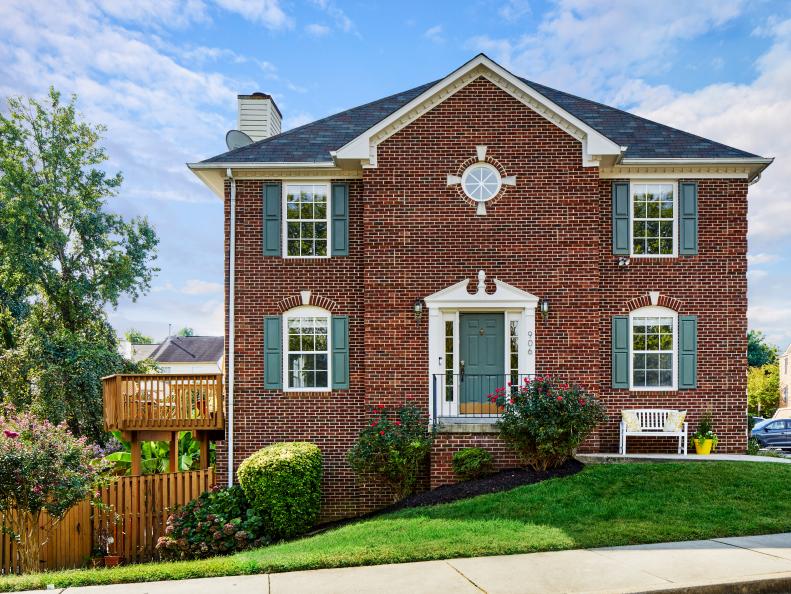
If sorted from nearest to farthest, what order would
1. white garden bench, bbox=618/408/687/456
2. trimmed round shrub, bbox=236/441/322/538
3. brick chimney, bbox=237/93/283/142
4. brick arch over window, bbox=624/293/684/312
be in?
trimmed round shrub, bbox=236/441/322/538 < white garden bench, bbox=618/408/687/456 < brick arch over window, bbox=624/293/684/312 < brick chimney, bbox=237/93/283/142

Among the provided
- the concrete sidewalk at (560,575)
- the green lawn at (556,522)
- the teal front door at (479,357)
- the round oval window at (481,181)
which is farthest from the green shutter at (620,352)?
the concrete sidewalk at (560,575)

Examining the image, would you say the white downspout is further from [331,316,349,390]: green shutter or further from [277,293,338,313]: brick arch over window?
[331,316,349,390]: green shutter

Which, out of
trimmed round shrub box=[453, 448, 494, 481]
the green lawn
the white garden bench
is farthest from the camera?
the white garden bench

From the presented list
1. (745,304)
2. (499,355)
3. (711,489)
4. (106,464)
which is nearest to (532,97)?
(499,355)

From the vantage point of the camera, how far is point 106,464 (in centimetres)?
1207

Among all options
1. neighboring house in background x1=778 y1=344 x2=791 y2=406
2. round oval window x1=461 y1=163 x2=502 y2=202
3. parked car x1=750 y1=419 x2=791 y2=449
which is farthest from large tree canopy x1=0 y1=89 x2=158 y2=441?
neighboring house in background x1=778 y1=344 x2=791 y2=406

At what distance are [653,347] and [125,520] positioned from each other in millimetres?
10486

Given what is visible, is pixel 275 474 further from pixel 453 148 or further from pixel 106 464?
pixel 453 148

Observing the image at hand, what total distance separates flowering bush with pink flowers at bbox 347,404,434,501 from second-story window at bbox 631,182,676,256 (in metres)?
5.64

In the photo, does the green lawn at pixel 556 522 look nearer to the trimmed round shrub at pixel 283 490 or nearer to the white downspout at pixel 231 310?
the trimmed round shrub at pixel 283 490

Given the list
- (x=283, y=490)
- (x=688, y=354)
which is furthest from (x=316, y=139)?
(x=688, y=354)

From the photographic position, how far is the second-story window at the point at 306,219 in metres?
14.4

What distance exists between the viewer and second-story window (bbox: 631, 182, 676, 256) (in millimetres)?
14344

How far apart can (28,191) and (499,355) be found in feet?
50.3
